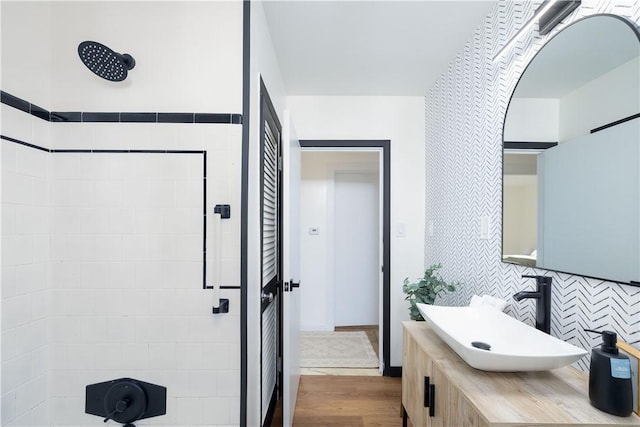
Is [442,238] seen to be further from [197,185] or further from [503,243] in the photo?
[197,185]

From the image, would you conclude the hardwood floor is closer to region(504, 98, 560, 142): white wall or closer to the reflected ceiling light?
region(504, 98, 560, 142): white wall

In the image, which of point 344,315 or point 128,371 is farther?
point 344,315

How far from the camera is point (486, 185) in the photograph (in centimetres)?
180

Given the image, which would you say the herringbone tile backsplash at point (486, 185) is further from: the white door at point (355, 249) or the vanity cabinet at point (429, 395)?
the white door at point (355, 249)

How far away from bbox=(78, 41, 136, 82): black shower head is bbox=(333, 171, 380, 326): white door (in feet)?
9.23

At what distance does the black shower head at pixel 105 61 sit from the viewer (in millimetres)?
1245

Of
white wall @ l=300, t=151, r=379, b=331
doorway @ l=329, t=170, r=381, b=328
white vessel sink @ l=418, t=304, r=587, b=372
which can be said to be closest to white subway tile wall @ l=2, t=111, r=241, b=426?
white vessel sink @ l=418, t=304, r=587, b=372

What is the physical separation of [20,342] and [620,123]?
224 centimetres

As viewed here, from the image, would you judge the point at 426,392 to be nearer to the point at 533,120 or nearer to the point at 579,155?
the point at 579,155

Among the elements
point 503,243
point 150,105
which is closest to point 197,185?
point 150,105

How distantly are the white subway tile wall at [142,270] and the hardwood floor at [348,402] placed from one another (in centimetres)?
95

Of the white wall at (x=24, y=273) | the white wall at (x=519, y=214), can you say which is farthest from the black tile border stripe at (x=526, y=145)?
the white wall at (x=24, y=273)

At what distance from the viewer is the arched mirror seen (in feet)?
3.29

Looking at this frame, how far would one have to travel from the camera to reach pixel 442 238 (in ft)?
7.96
